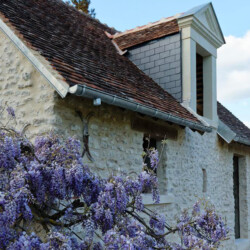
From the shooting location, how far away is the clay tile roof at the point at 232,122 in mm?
8883

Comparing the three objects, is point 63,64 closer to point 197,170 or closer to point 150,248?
point 150,248

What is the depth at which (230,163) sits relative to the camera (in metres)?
8.48

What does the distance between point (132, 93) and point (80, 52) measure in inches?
43.5

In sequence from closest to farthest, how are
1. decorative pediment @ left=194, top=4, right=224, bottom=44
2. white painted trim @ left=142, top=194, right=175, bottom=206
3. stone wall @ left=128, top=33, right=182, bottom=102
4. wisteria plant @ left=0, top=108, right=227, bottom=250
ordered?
wisteria plant @ left=0, top=108, right=227, bottom=250 < white painted trim @ left=142, top=194, right=175, bottom=206 < stone wall @ left=128, top=33, right=182, bottom=102 < decorative pediment @ left=194, top=4, right=224, bottom=44

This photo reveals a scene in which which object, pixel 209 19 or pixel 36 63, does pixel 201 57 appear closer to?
pixel 209 19

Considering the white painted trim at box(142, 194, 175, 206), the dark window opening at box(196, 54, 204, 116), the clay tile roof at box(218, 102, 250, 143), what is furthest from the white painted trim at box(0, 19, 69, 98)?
the clay tile roof at box(218, 102, 250, 143)

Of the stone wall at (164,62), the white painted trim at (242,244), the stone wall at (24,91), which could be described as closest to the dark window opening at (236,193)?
the white painted trim at (242,244)

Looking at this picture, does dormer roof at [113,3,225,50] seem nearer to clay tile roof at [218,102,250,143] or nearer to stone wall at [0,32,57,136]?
clay tile roof at [218,102,250,143]

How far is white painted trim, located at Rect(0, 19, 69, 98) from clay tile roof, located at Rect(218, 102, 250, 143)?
5.68 m

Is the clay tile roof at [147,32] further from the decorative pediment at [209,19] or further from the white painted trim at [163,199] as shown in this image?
the white painted trim at [163,199]

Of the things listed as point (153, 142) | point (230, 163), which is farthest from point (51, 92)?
point (230, 163)

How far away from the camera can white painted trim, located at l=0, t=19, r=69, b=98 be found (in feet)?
13.0

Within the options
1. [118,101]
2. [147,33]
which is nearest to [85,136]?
[118,101]

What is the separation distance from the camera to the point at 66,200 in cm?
342
